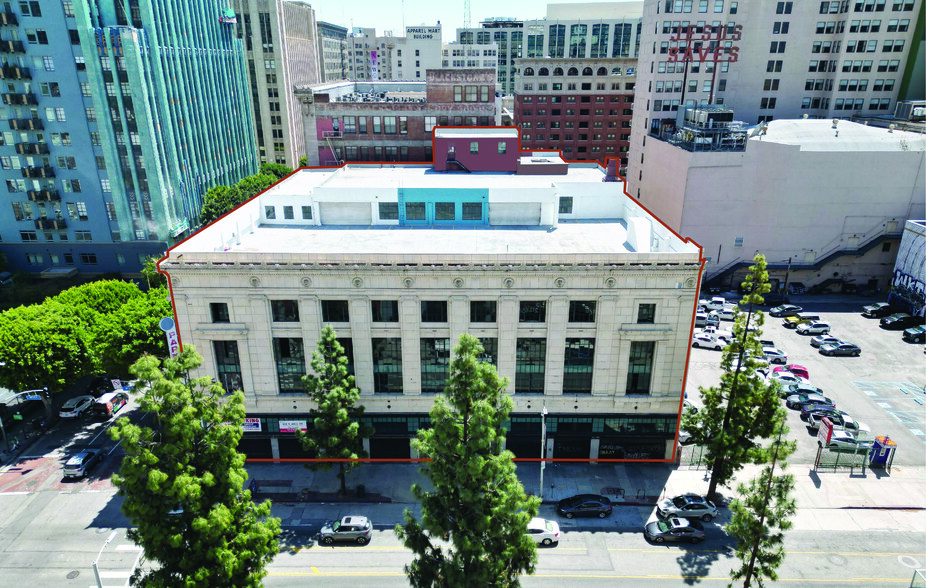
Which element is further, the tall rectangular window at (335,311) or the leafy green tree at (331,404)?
the tall rectangular window at (335,311)

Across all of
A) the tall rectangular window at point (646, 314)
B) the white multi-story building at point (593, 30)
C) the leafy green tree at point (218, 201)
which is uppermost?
the white multi-story building at point (593, 30)

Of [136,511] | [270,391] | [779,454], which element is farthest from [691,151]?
[136,511]

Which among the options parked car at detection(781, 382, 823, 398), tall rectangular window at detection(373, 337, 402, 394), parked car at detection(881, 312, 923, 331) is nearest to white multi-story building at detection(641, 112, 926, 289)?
parked car at detection(881, 312, 923, 331)

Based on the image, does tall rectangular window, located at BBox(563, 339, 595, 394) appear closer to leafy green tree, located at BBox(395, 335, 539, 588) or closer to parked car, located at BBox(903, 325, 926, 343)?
leafy green tree, located at BBox(395, 335, 539, 588)

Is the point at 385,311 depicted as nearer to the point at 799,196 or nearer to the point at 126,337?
the point at 126,337

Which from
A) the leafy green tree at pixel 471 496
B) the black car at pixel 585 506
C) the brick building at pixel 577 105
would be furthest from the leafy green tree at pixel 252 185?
the leafy green tree at pixel 471 496

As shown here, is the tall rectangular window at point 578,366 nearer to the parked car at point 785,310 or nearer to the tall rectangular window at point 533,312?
the tall rectangular window at point 533,312
